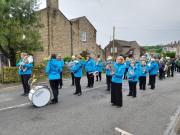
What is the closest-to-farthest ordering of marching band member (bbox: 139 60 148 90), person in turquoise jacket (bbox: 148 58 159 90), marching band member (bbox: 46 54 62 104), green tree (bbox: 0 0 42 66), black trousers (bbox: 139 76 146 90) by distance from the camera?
marching band member (bbox: 46 54 62 104) < marching band member (bbox: 139 60 148 90) < black trousers (bbox: 139 76 146 90) < person in turquoise jacket (bbox: 148 58 159 90) < green tree (bbox: 0 0 42 66)

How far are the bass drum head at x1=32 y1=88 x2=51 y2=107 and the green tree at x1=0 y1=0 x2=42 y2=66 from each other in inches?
337

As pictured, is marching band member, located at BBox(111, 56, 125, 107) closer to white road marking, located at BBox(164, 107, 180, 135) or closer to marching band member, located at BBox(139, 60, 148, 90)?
white road marking, located at BBox(164, 107, 180, 135)

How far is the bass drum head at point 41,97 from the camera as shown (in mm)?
7633

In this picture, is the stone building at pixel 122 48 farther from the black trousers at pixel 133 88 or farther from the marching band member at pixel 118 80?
the marching band member at pixel 118 80

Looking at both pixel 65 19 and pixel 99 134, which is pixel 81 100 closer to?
pixel 99 134

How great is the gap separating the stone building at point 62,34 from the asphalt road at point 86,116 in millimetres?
17716

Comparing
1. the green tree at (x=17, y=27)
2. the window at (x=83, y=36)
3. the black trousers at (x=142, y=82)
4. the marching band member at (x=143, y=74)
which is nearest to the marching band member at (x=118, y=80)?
the marching band member at (x=143, y=74)

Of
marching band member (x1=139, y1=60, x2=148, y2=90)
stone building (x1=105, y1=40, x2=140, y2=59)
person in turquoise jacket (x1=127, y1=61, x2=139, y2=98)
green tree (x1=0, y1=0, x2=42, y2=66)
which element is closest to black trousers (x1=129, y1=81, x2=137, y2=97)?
person in turquoise jacket (x1=127, y1=61, x2=139, y2=98)

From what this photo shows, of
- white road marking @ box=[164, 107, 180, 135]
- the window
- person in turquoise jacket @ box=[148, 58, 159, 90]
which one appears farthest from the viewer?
the window

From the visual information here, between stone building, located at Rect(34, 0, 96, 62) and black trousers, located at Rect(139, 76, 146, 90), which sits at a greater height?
stone building, located at Rect(34, 0, 96, 62)

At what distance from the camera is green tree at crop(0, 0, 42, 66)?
48.6 ft

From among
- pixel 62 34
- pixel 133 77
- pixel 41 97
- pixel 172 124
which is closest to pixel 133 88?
pixel 133 77

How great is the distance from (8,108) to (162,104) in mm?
5888

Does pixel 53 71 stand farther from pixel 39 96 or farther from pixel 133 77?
pixel 133 77
